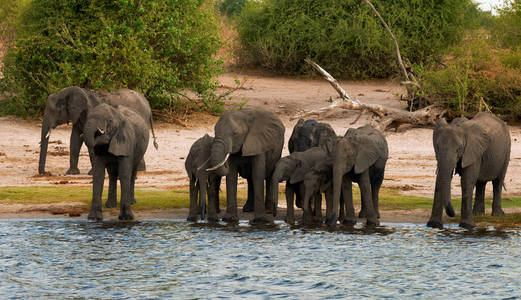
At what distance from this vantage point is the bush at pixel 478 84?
24031 millimetres

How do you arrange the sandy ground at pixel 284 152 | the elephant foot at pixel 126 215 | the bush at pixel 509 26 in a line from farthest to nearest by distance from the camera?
the bush at pixel 509 26, the sandy ground at pixel 284 152, the elephant foot at pixel 126 215

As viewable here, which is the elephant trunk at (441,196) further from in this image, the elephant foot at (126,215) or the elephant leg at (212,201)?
the elephant foot at (126,215)

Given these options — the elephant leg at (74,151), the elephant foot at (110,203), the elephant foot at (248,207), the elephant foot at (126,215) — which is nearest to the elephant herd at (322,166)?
the elephant foot at (248,207)

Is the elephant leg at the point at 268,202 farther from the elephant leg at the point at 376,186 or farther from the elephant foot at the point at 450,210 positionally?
the elephant foot at the point at 450,210

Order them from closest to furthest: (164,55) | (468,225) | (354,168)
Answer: (468,225)
(354,168)
(164,55)

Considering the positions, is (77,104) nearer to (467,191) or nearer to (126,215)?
(126,215)

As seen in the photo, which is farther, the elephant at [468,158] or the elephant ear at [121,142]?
the elephant ear at [121,142]

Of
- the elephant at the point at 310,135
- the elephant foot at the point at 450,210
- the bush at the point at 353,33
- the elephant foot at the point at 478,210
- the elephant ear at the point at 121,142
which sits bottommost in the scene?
the elephant foot at the point at 478,210

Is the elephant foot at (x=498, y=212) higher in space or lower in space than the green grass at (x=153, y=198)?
higher

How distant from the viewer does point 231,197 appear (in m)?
13.5

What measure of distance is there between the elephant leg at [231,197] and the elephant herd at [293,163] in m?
0.01

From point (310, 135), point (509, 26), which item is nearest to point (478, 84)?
point (509, 26)

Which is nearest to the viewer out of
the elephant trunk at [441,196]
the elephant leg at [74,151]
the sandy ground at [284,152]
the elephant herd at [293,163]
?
the elephant trunk at [441,196]

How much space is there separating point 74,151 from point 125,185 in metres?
4.97
